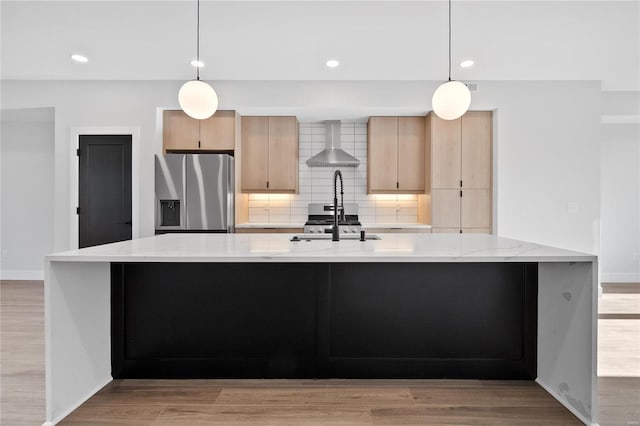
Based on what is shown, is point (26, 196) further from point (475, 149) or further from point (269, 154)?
point (475, 149)

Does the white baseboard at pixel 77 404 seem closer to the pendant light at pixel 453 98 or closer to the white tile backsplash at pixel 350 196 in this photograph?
the pendant light at pixel 453 98

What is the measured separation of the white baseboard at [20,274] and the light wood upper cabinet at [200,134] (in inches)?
115

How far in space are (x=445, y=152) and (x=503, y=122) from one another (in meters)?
0.73

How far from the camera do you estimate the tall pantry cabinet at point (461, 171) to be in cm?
466

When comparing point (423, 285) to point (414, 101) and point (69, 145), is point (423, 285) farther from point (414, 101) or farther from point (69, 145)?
point (69, 145)

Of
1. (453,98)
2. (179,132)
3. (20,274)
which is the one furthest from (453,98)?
(20,274)

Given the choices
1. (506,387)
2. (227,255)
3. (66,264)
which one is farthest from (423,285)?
(66,264)

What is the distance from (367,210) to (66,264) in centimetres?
406

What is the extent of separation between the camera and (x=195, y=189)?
14.4 ft

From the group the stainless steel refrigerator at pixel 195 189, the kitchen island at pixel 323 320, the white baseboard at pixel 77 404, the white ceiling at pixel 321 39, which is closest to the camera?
the white baseboard at pixel 77 404

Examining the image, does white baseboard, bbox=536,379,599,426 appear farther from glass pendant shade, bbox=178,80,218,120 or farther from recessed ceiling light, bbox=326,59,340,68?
recessed ceiling light, bbox=326,59,340,68

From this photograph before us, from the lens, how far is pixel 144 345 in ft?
7.40

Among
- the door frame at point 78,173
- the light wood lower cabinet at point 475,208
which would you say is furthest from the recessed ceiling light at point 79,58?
the light wood lower cabinet at point 475,208

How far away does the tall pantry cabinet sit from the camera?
15.3 feet
